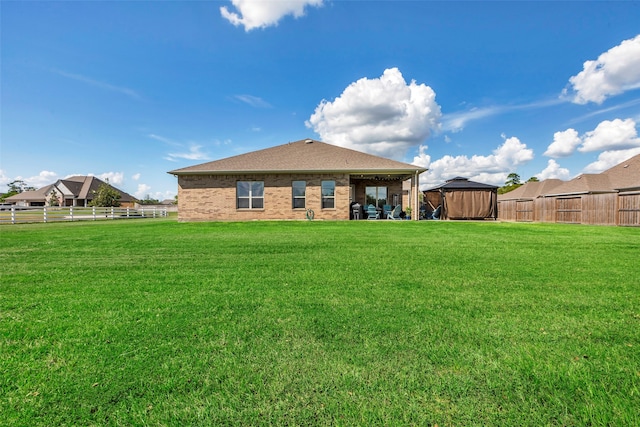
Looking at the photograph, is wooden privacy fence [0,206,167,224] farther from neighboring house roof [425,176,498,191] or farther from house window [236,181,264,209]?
neighboring house roof [425,176,498,191]

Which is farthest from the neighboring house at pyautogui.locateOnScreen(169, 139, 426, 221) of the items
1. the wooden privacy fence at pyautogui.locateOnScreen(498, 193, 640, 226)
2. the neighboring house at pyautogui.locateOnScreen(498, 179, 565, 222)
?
the neighboring house at pyautogui.locateOnScreen(498, 179, 565, 222)

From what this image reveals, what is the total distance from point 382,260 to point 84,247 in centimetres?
801

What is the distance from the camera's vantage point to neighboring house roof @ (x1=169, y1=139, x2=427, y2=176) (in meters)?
17.3

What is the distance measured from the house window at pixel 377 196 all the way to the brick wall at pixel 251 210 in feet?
11.4

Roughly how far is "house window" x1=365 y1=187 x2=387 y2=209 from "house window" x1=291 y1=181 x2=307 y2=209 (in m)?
5.13

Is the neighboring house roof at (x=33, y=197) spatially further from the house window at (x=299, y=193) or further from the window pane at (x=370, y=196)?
the window pane at (x=370, y=196)

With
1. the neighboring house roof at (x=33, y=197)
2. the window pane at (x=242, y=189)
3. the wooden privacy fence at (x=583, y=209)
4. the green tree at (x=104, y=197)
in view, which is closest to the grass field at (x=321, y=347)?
the window pane at (x=242, y=189)

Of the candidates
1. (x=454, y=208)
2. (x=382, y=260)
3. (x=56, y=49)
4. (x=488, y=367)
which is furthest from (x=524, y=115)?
(x=56, y=49)

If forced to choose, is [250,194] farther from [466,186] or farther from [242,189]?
[466,186]

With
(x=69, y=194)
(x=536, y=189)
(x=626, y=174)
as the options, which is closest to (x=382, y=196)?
(x=626, y=174)

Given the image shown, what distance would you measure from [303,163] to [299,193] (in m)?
1.93

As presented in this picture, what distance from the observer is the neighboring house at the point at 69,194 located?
4844cm

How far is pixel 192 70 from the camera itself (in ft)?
53.2

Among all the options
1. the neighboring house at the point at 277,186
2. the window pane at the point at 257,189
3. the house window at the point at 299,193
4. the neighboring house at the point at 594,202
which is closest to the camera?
the neighboring house at the point at 594,202
